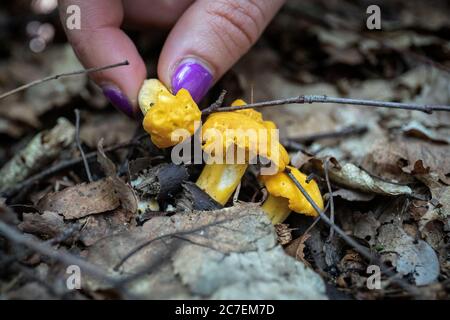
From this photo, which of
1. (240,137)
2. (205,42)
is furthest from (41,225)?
(205,42)

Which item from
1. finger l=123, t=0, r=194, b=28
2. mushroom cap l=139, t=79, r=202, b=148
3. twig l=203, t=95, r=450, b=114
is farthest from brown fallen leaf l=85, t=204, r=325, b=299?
finger l=123, t=0, r=194, b=28

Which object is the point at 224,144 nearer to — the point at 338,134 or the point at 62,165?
the point at 62,165

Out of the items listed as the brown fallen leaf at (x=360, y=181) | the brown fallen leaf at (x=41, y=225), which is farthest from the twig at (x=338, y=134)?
the brown fallen leaf at (x=41, y=225)

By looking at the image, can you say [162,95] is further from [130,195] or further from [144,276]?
[144,276]

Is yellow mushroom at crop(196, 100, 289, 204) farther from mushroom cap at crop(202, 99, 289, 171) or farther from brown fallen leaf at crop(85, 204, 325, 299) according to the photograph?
brown fallen leaf at crop(85, 204, 325, 299)

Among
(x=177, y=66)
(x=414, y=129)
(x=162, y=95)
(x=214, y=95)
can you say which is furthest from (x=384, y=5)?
(x=162, y=95)

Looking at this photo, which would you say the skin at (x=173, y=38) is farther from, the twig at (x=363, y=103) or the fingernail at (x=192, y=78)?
the twig at (x=363, y=103)
